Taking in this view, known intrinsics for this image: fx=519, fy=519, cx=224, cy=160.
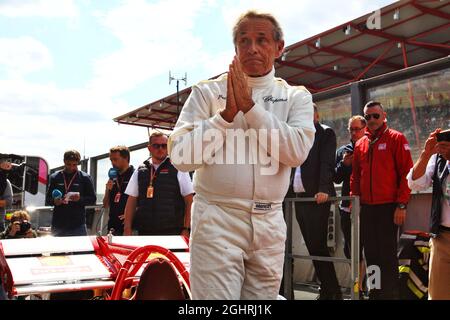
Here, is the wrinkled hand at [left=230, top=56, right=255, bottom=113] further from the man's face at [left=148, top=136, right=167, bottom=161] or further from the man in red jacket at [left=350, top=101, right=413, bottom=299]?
the man's face at [left=148, top=136, right=167, bottom=161]

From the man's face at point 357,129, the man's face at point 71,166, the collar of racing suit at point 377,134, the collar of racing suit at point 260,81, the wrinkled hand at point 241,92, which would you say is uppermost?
the man's face at point 357,129

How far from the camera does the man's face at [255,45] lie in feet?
6.49

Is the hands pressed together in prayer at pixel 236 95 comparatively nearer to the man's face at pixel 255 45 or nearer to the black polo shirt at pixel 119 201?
the man's face at pixel 255 45

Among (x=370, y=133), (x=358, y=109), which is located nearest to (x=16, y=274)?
(x=370, y=133)

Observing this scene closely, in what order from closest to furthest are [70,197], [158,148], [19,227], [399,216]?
[399,216] < [158,148] < [70,197] < [19,227]

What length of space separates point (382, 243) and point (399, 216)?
27cm

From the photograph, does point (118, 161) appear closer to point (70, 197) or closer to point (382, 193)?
point (70, 197)

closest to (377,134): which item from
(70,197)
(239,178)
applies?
(239,178)

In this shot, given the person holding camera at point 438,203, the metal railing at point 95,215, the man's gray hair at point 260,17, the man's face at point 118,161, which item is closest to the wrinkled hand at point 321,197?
the person holding camera at point 438,203

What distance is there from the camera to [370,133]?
470 centimetres

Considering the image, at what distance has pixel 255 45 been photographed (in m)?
1.98

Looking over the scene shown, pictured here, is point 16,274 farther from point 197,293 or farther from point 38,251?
point 197,293

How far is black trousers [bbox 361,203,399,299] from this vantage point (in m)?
4.19

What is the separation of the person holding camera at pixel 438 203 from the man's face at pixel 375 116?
867 mm
